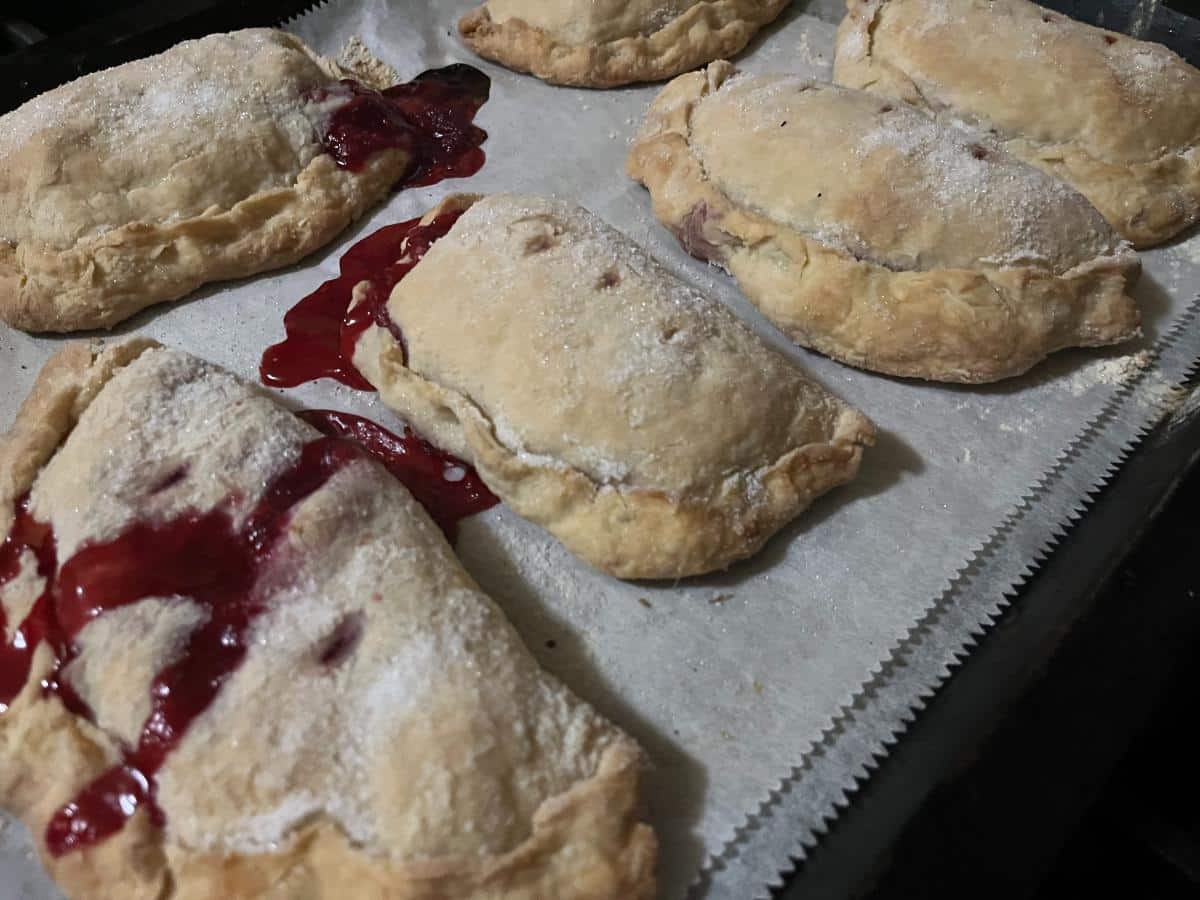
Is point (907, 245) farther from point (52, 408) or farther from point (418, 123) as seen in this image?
point (52, 408)

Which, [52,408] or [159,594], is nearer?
[159,594]

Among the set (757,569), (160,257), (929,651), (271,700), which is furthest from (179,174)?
(929,651)

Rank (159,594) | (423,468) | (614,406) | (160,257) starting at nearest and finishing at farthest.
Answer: (159,594) → (614,406) → (423,468) → (160,257)

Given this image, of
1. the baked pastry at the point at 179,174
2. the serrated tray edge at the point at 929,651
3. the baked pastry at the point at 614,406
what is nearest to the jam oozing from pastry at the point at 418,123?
the baked pastry at the point at 179,174

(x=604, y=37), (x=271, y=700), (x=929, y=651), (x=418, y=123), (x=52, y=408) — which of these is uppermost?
(x=604, y=37)

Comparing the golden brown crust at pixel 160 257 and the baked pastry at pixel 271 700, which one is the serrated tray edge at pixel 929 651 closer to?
the baked pastry at pixel 271 700

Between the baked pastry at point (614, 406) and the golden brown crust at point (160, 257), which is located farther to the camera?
the golden brown crust at point (160, 257)
